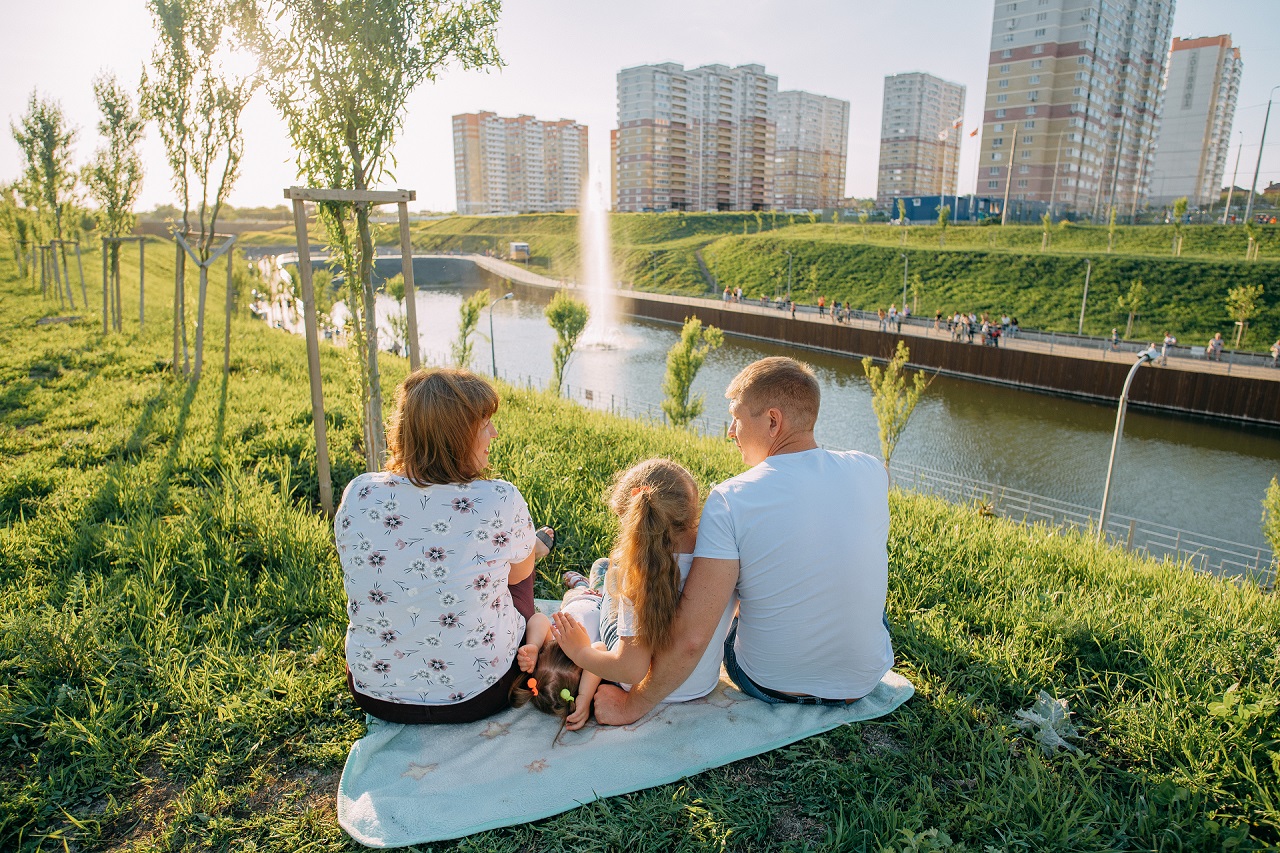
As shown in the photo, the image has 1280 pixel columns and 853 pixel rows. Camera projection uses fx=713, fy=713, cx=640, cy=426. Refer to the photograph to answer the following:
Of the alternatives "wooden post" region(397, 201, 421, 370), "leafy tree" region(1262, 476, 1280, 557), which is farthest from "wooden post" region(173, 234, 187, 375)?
"leafy tree" region(1262, 476, 1280, 557)

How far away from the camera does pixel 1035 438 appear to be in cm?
2188

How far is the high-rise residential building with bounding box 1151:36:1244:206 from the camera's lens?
76.0 m

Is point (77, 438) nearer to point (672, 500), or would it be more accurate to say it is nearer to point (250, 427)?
point (250, 427)

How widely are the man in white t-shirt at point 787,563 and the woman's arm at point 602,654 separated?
7 centimetres

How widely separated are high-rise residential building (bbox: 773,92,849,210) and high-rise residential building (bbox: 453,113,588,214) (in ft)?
134

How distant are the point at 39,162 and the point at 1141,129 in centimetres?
9764

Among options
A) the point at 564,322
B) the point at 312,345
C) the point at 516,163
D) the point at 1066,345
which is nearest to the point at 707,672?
the point at 312,345

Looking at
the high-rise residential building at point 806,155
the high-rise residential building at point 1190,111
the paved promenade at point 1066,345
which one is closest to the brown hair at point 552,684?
the paved promenade at point 1066,345

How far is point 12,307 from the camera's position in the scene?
17391mm

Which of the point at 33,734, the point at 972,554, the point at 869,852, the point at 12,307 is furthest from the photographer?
the point at 12,307

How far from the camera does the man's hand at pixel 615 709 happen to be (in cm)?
268

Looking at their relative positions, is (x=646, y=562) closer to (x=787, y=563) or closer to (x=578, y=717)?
(x=787, y=563)

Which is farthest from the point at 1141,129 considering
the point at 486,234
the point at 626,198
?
the point at 486,234

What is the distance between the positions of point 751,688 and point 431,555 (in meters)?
1.37
